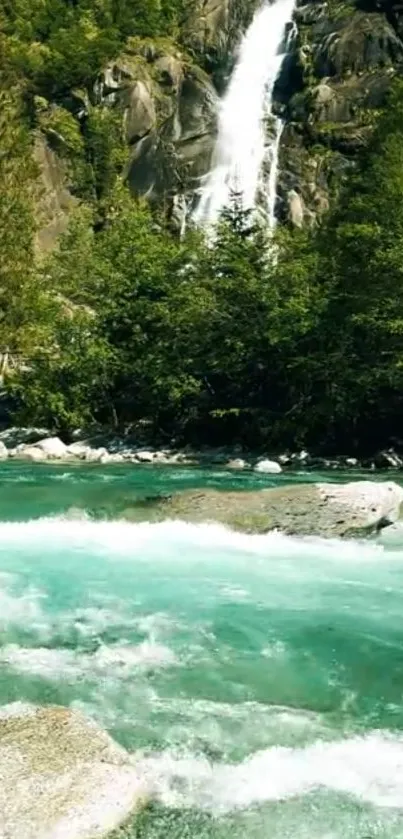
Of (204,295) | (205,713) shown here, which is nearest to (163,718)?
(205,713)

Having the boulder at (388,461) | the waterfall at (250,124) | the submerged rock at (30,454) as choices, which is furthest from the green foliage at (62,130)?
the boulder at (388,461)

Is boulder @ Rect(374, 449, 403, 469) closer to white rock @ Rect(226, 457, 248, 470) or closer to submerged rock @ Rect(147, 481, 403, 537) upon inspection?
white rock @ Rect(226, 457, 248, 470)

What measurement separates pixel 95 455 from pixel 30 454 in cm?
194

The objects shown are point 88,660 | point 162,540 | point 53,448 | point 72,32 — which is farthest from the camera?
point 72,32

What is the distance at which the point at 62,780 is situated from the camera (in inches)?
203

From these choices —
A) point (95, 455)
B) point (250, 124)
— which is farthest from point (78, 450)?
point (250, 124)

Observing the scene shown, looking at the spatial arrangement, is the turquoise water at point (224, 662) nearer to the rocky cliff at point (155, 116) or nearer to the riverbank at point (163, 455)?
the riverbank at point (163, 455)

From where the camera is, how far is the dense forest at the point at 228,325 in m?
25.1

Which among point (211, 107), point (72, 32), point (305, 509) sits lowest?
point (305, 509)

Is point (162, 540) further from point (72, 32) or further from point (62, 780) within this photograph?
point (72, 32)

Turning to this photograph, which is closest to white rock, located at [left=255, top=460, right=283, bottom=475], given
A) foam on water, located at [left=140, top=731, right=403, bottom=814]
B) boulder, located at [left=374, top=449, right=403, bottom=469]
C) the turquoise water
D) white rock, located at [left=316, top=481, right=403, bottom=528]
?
boulder, located at [left=374, top=449, right=403, bottom=469]

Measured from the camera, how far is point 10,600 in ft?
Answer: 33.7

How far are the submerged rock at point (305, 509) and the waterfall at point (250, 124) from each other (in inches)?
1359

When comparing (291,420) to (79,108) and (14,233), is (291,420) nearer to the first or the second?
(14,233)
